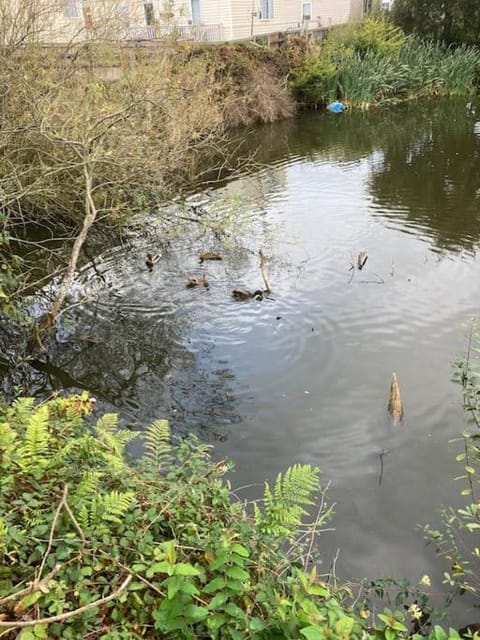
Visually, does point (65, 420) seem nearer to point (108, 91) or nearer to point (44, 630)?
point (44, 630)

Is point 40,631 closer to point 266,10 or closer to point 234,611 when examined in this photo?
point 234,611

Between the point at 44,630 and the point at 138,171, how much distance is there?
24.1 ft

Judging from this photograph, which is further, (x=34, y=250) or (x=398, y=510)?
(x=34, y=250)

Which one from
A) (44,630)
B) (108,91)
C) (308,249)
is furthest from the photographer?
(308,249)

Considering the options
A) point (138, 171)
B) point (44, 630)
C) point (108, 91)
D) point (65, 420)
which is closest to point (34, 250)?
point (138, 171)

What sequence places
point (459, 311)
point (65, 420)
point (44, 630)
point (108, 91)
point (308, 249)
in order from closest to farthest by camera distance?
point (44, 630) < point (65, 420) < point (459, 311) < point (108, 91) < point (308, 249)

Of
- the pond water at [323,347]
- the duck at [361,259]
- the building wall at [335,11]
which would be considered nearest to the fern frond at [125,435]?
the pond water at [323,347]

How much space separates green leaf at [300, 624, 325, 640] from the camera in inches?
63.3

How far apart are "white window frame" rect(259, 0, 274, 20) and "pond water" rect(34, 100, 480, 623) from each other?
23.8 meters

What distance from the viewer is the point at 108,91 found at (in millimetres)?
8516

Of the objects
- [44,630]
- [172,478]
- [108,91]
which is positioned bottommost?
[172,478]

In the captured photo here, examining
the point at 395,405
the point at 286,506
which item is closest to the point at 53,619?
the point at 286,506

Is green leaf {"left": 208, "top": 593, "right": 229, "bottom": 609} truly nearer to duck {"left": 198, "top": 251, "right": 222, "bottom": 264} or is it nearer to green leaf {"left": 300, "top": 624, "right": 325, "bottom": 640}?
green leaf {"left": 300, "top": 624, "right": 325, "bottom": 640}

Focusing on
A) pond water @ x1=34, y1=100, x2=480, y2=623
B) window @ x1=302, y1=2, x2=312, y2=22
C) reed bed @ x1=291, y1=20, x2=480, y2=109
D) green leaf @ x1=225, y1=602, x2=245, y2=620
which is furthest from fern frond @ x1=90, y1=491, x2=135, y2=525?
window @ x1=302, y1=2, x2=312, y2=22
